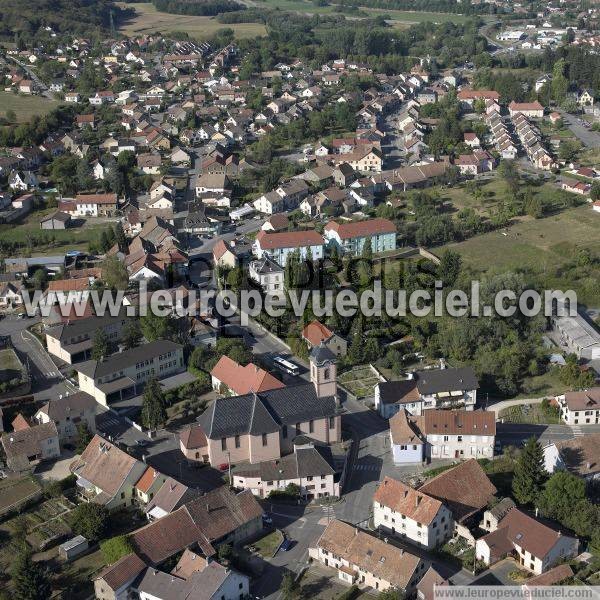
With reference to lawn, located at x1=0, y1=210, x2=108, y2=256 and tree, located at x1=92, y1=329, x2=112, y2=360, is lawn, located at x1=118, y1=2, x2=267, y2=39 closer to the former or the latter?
lawn, located at x1=0, y1=210, x2=108, y2=256

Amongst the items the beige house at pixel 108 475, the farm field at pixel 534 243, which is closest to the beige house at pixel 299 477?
the beige house at pixel 108 475

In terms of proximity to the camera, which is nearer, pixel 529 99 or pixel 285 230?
pixel 285 230

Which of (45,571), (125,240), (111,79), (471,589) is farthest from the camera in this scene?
(111,79)

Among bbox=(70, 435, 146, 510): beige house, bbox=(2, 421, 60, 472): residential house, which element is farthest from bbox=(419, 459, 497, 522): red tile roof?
bbox=(2, 421, 60, 472): residential house

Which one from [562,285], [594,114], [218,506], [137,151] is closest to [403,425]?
[218,506]

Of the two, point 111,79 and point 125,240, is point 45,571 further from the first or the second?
point 111,79

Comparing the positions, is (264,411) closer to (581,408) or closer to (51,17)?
(581,408)

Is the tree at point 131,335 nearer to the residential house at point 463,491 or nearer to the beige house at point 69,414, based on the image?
the beige house at point 69,414
